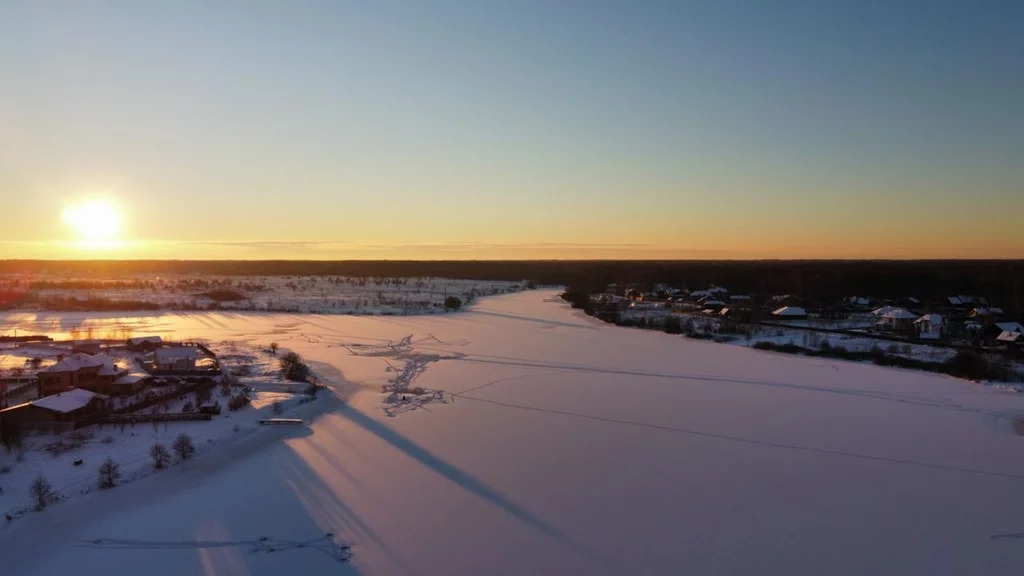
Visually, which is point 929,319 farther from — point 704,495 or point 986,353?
point 704,495

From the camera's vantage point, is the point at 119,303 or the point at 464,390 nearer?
the point at 464,390

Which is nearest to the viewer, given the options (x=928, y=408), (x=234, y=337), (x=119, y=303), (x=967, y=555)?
(x=967, y=555)

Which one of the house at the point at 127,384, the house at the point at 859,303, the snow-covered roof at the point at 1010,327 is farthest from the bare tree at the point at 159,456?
the house at the point at 859,303

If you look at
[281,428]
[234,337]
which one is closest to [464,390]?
[281,428]

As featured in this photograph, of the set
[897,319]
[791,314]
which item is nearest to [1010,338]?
[897,319]

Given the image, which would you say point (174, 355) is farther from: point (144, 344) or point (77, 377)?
point (144, 344)

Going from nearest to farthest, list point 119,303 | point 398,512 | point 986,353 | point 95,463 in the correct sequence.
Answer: point 398,512, point 95,463, point 986,353, point 119,303

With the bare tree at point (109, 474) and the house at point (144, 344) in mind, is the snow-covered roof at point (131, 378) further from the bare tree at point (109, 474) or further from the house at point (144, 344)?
the bare tree at point (109, 474)

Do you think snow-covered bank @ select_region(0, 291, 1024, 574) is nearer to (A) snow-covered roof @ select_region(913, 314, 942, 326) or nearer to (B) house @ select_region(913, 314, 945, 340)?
(B) house @ select_region(913, 314, 945, 340)
